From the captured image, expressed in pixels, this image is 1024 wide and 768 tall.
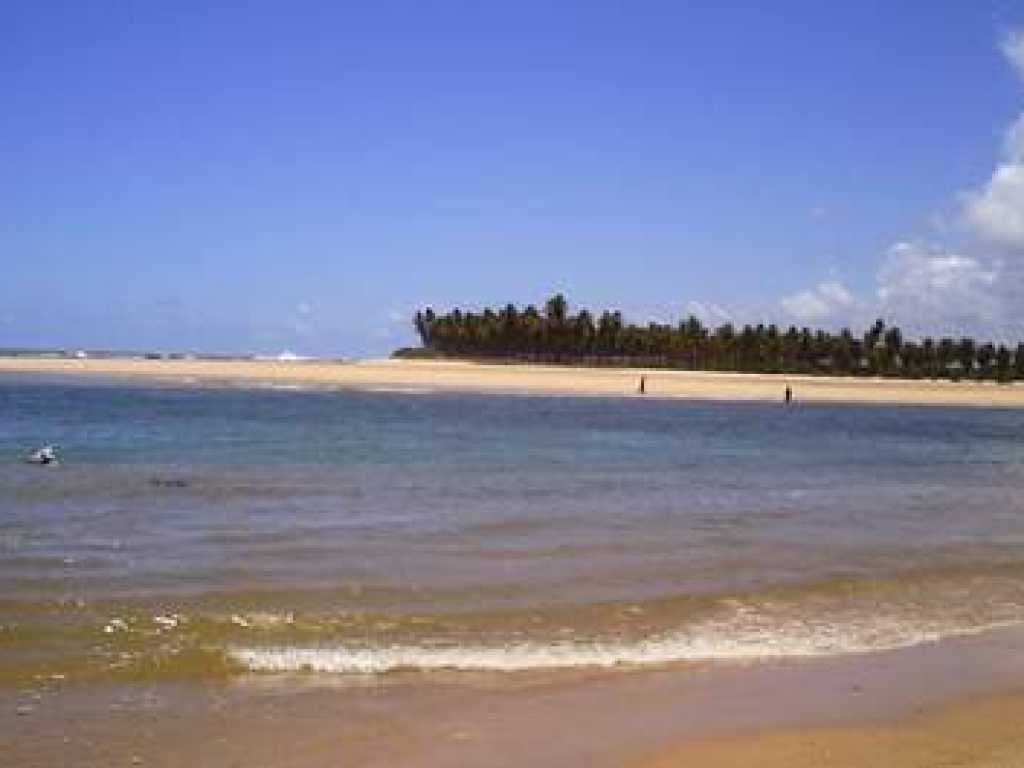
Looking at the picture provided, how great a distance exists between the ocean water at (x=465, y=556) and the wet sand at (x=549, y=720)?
0.74m

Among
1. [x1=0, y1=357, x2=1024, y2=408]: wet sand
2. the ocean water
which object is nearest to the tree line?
[x1=0, y1=357, x2=1024, y2=408]: wet sand

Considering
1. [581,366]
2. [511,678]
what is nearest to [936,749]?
[511,678]

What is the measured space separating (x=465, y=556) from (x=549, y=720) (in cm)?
808

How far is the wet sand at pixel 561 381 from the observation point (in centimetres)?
10762

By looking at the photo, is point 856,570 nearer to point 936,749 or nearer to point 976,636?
point 976,636

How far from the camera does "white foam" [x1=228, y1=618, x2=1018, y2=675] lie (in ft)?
38.5

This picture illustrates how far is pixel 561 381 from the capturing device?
116m

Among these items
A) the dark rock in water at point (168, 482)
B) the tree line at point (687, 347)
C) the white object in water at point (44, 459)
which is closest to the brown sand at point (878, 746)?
the dark rock in water at point (168, 482)

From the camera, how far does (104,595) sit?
1420 cm

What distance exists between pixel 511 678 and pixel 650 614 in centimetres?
359

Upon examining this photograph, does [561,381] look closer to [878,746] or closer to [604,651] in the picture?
[604,651]

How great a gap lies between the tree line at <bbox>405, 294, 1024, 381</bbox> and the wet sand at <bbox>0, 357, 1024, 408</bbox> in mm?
10841

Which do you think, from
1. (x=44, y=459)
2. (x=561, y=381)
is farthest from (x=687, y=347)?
(x=44, y=459)

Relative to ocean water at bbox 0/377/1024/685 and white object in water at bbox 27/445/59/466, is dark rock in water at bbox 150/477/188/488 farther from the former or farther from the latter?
white object in water at bbox 27/445/59/466
